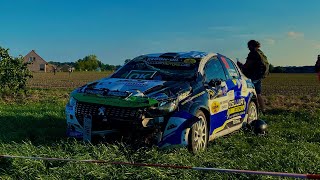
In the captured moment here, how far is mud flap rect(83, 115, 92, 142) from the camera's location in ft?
20.4

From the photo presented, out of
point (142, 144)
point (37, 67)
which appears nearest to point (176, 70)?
point (142, 144)

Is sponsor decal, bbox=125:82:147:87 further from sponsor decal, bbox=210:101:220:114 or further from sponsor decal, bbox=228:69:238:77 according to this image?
sponsor decal, bbox=228:69:238:77

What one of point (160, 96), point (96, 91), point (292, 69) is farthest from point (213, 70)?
point (292, 69)

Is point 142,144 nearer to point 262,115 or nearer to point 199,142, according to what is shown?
point 199,142

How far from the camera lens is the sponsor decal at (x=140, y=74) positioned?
710 centimetres

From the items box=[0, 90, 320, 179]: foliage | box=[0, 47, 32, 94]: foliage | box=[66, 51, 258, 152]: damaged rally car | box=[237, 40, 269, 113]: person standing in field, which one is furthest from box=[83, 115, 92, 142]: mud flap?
box=[0, 47, 32, 94]: foliage

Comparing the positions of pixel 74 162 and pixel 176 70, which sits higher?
pixel 176 70

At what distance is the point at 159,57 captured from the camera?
7629 millimetres

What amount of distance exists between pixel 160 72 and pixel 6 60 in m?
11.2

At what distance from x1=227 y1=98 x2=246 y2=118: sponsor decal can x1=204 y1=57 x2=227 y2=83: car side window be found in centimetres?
50

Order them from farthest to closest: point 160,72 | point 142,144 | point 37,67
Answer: point 37,67 < point 160,72 < point 142,144

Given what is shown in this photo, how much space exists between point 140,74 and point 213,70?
130cm

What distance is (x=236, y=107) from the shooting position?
7957mm

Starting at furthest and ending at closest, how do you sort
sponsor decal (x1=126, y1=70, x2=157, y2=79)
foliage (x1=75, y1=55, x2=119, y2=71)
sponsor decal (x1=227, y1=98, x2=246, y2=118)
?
foliage (x1=75, y1=55, x2=119, y2=71) < sponsor decal (x1=227, y1=98, x2=246, y2=118) < sponsor decal (x1=126, y1=70, x2=157, y2=79)
